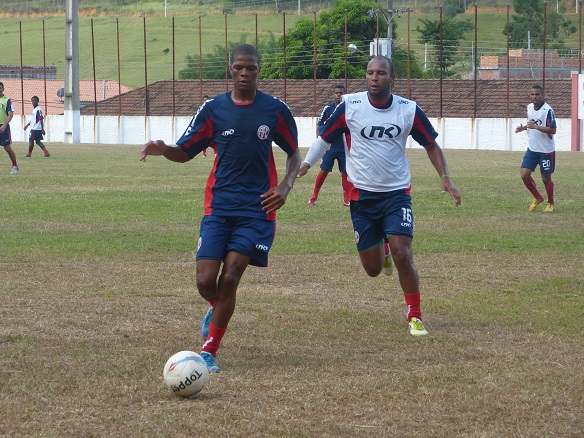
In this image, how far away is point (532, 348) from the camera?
737 centimetres

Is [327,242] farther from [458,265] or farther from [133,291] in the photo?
[133,291]

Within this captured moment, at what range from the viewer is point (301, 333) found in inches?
310

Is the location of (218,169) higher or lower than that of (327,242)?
higher

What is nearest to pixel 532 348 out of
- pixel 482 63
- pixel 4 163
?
pixel 4 163

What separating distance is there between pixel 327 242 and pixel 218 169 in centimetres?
649

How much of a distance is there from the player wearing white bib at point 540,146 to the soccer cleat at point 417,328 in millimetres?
9870

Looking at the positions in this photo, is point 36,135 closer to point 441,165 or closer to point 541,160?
point 541,160

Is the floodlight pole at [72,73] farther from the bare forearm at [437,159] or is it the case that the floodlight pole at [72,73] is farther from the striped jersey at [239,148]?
the striped jersey at [239,148]

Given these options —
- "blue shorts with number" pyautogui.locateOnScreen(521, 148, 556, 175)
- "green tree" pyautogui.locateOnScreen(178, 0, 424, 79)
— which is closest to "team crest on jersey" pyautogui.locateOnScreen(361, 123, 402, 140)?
"blue shorts with number" pyautogui.locateOnScreen(521, 148, 556, 175)

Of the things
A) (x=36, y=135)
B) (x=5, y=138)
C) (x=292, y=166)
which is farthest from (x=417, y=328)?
(x=36, y=135)

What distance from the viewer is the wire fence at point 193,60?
5722cm

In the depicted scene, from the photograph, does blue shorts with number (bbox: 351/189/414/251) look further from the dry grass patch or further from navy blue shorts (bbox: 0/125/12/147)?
navy blue shorts (bbox: 0/125/12/147)

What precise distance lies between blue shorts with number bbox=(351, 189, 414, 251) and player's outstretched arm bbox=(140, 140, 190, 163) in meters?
1.85

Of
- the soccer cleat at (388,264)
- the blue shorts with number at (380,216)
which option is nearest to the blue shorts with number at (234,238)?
the blue shorts with number at (380,216)
